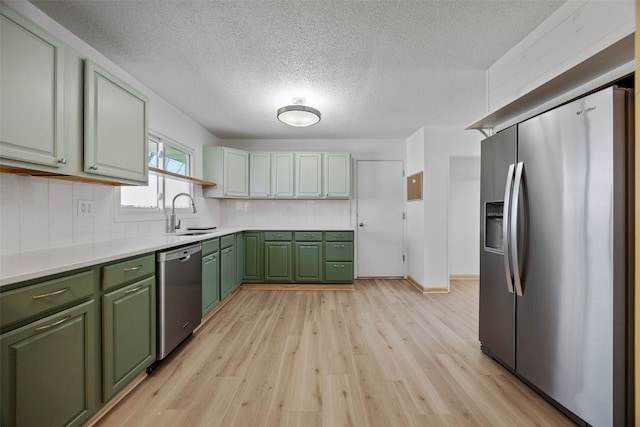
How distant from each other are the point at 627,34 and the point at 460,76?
1.36 m

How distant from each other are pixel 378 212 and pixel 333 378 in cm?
312

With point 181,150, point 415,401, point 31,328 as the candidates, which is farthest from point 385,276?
point 31,328

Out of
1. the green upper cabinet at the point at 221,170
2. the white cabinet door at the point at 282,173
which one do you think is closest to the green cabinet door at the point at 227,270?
the green upper cabinet at the point at 221,170

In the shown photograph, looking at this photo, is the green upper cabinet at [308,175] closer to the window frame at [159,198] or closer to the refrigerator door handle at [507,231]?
the window frame at [159,198]

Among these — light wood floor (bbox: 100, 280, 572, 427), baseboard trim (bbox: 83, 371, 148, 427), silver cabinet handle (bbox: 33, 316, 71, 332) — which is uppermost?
silver cabinet handle (bbox: 33, 316, 71, 332)

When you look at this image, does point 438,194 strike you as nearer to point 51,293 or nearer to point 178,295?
point 178,295

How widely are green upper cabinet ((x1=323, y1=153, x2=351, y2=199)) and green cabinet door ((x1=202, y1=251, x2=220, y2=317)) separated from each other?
2.01 metres

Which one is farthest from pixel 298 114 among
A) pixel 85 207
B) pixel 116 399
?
pixel 116 399

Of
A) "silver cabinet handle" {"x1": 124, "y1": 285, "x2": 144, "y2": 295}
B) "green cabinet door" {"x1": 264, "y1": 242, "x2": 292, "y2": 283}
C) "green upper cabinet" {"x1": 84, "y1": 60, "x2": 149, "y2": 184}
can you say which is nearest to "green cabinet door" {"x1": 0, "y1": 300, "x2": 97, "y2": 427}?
"silver cabinet handle" {"x1": 124, "y1": 285, "x2": 144, "y2": 295}

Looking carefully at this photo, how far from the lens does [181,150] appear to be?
3.41 meters

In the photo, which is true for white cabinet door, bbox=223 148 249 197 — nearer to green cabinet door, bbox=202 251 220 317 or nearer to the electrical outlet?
green cabinet door, bbox=202 251 220 317

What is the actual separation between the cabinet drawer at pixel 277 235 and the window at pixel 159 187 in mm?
1134

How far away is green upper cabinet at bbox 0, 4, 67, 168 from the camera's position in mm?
1228

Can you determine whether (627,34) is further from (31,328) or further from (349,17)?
(31,328)
